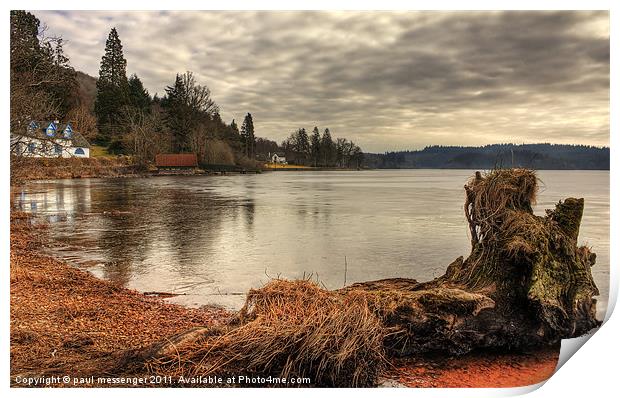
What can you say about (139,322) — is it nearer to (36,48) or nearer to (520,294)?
(520,294)

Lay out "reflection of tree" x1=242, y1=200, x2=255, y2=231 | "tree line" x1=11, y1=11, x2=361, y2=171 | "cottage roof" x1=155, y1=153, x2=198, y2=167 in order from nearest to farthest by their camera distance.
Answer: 1. "tree line" x1=11, y1=11, x2=361, y2=171
2. "reflection of tree" x1=242, y1=200, x2=255, y2=231
3. "cottage roof" x1=155, y1=153, x2=198, y2=167

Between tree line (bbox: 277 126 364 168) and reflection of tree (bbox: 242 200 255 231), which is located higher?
tree line (bbox: 277 126 364 168)

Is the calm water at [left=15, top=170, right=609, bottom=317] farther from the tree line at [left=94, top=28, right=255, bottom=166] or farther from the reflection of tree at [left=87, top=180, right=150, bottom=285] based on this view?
the tree line at [left=94, top=28, right=255, bottom=166]

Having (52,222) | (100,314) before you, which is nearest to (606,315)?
(100,314)

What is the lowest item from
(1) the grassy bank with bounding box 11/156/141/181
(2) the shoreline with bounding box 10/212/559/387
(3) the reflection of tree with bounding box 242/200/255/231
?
(2) the shoreline with bounding box 10/212/559/387

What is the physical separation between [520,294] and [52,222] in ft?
41.6

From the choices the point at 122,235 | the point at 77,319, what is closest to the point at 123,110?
the point at 122,235

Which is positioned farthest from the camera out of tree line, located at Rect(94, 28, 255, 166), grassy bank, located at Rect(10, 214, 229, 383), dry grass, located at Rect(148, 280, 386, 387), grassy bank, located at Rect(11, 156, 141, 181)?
grassy bank, located at Rect(11, 156, 141, 181)

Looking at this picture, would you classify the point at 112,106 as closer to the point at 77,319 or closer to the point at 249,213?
the point at 249,213

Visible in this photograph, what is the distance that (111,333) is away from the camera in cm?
431

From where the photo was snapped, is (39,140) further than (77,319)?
Yes

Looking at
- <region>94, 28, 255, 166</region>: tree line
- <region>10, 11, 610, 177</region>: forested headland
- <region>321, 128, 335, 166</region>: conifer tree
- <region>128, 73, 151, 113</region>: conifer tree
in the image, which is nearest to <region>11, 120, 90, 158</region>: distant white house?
<region>10, 11, 610, 177</region>: forested headland

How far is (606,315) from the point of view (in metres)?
4.61

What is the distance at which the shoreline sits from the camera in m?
3.73
